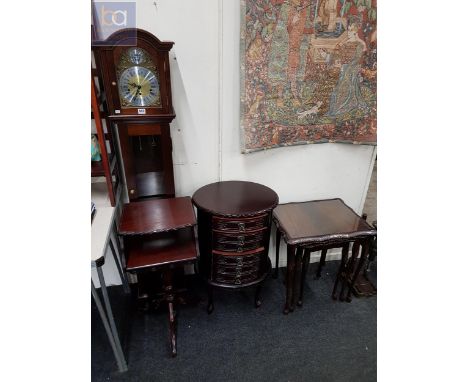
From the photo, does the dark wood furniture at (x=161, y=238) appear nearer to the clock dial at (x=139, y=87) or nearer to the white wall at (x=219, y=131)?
the white wall at (x=219, y=131)

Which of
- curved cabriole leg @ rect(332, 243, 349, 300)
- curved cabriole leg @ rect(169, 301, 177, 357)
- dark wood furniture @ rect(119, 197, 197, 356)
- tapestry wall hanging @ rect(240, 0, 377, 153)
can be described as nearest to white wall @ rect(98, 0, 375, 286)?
tapestry wall hanging @ rect(240, 0, 377, 153)

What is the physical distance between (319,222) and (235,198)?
21.4 inches

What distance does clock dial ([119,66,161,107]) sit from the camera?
58.2 inches

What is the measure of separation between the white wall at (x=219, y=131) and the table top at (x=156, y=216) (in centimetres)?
25

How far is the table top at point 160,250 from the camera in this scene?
158 centimetres

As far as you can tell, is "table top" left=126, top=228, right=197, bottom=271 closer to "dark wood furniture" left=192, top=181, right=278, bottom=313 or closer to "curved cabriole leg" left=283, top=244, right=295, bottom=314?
"dark wood furniture" left=192, top=181, right=278, bottom=313

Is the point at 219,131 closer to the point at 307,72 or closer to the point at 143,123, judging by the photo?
the point at 143,123

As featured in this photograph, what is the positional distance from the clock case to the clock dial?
A: 21mm

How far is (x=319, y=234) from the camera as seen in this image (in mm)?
1793

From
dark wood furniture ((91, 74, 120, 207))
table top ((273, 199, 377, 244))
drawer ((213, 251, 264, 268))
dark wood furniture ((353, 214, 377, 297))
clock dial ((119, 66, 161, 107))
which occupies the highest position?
clock dial ((119, 66, 161, 107))

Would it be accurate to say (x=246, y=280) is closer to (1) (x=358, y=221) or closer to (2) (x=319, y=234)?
(2) (x=319, y=234)

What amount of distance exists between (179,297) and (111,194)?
2.66 feet
